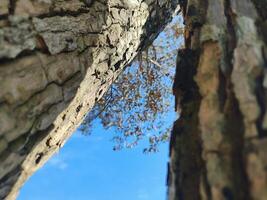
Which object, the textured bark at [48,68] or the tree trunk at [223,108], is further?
the textured bark at [48,68]

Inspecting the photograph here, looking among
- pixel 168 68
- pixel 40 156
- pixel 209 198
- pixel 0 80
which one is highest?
pixel 0 80

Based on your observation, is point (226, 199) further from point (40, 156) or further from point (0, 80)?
point (40, 156)

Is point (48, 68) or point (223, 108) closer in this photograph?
point (223, 108)

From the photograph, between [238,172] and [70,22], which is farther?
[70,22]

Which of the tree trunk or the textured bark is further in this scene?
the textured bark

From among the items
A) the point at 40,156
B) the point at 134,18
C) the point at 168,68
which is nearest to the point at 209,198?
the point at 40,156
